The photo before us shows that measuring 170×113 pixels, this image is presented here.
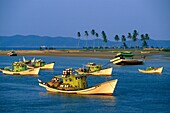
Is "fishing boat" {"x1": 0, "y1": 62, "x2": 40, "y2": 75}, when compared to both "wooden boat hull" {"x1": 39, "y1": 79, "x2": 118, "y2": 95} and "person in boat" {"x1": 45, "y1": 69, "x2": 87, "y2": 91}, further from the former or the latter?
"wooden boat hull" {"x1": 39, "y1": 79, "x2": 118, "y2": 95}

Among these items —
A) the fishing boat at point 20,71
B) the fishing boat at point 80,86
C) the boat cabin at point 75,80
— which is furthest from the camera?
the fishing boat at point 20,71

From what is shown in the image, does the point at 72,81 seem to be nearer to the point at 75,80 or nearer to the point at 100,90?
the point at 75,80

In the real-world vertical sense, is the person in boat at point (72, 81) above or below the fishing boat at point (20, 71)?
above

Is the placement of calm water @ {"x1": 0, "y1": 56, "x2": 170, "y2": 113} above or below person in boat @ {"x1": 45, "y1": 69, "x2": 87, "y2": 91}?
below

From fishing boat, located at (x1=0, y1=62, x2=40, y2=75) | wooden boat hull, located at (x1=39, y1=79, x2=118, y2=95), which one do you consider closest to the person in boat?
wooden boat hull, located at (x1=39, y1=79, x2=118, y2=95)

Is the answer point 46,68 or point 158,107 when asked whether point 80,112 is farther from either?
point 46,68

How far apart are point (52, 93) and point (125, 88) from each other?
43.0ft

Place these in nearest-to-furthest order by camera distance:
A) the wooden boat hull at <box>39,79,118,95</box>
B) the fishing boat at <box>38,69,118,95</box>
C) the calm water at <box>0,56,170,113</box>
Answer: the calm water at <box>0,56,170,113</box>
the wooden boat hull at <box>39,79,118,95</box>
the fishing boat at <box>38,69,118,95</box>

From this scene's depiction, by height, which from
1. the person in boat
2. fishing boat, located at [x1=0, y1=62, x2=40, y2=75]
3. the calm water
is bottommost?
the calm water

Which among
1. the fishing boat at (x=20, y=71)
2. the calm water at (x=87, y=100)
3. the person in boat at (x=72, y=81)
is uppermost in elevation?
the person in boat at (x=72, y=81)

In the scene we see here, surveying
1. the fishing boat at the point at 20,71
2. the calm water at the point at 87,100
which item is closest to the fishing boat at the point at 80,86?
the calm water at the point at 87,100

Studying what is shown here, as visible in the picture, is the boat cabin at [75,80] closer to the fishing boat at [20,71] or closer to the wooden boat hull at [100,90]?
the wooden boat hull at [100,90]

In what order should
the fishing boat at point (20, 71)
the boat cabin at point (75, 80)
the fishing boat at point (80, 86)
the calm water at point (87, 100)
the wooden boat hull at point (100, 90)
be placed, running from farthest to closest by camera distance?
the fishing boat at point (20, 71)
the boat cabin at point (75, 80)
the fishing boat at point (80, 86)
the wooden boat hull at point (100, 90)
the calm water at point (87, 100)

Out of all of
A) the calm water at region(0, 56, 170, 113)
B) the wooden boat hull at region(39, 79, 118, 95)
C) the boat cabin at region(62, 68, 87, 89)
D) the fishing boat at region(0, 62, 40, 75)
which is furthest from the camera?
the fishing boat at region(0, 62, 40, 75)
